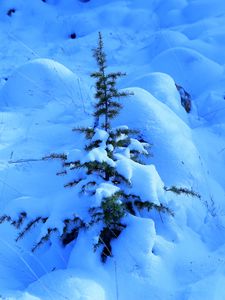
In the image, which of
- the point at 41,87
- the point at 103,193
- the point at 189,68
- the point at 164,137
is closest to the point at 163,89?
the point at 164,137

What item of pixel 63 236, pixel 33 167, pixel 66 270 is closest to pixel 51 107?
pixel 33 167

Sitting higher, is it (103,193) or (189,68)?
(189,68)

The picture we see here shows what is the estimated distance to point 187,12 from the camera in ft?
35.7

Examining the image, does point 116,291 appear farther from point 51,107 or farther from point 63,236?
point 51,107

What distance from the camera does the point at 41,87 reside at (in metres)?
7.14

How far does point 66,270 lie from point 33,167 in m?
1.71

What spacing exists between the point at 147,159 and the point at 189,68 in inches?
158

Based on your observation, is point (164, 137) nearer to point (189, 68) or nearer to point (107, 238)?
point (107, 238)

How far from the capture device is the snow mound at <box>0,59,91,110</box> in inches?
269

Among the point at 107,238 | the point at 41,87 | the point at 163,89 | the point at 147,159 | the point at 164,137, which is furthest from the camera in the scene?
the point at 41,87

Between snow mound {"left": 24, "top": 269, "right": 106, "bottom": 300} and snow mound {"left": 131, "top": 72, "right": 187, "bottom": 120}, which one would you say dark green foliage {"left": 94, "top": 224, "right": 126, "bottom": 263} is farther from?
snow mound {"left": 131, "top": 72, "right": 187, "bottom": 120}

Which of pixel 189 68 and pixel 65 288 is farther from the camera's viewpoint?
pixel 189 68

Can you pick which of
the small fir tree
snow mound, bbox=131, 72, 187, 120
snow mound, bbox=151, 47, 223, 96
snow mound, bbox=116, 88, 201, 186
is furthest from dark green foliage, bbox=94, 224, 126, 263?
snow mound, bbox=151, 47, 223, 96

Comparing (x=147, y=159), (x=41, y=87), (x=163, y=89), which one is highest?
(x=41, y=87)
